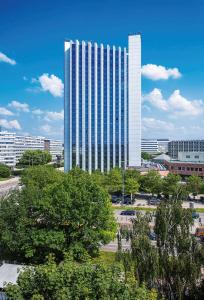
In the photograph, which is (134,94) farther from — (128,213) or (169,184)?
(128,213)

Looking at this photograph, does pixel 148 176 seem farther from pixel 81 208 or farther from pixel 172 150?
pixel 172 150

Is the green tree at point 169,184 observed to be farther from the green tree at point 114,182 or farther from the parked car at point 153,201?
the green tree at point 114,182

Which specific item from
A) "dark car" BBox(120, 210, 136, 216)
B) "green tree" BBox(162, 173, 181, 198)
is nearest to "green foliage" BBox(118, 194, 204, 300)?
"dark car" BBox(120, 210, 136, 216)

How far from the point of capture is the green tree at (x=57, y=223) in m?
25.8

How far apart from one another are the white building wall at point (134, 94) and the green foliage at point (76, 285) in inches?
2809

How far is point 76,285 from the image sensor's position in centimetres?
1224

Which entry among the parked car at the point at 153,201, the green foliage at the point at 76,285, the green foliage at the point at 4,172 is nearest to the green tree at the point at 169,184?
the parked car at the point at 153,201

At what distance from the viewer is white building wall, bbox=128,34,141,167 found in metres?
83.6

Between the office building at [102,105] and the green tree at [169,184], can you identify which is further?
the office building at [102,105]

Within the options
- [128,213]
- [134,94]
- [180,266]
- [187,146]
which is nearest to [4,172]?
[134,94]

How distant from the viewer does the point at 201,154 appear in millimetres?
77688

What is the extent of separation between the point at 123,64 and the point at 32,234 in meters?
65.6

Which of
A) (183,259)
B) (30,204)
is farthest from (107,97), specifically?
(183,259)

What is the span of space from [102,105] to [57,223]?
57.4m
